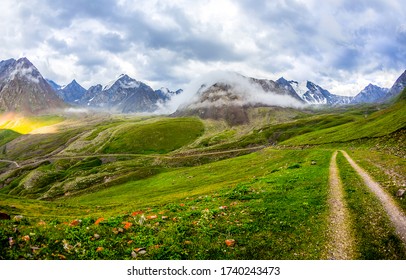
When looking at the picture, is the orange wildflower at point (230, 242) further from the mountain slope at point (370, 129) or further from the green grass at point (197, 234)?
the mountain slope at point (370, 129)

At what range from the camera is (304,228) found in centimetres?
1978

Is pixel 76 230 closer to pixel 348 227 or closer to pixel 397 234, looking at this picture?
pixel 348 227

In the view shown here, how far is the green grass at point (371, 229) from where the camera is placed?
643 inches

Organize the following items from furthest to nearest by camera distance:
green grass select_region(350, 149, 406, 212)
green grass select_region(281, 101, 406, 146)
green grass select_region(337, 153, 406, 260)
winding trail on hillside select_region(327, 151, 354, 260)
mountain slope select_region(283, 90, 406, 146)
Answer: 1. green grass select_region(281, 101, 406, 146)
2. mountain slope select_region(283, 90, 406, 146)
3. green grass select_region(350, 149, 406, 212)
4. winding trail on hillside select_region(327, 151, 354, 260)
5. green grass select_region(337, 153, 406, 260)

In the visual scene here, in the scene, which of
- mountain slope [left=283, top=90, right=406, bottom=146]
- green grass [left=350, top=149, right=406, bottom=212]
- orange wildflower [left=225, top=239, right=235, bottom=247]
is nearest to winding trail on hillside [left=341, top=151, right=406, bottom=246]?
green grass [left=350, top=149, right=406, bottom=212]

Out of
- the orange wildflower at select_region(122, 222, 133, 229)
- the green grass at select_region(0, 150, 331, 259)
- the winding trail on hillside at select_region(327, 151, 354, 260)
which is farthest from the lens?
the orange wildflower at select_region(122, 222, 133, 229)

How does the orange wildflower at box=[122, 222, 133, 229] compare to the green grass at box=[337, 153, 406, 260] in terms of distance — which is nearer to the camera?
the green grass at box=[337, 153, 406, 260]

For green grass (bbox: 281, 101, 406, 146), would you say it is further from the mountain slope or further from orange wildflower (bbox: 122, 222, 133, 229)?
orange wildflower (bbox: 122, 222, 133, 229)

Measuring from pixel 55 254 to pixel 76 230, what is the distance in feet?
11.0

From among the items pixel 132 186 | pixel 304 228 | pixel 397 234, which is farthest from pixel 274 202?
pixel 132 186

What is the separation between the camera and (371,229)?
19.2 meters

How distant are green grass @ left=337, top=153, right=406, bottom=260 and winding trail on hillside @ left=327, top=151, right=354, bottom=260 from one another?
0.44m

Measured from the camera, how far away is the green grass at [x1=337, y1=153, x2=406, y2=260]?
643 inches

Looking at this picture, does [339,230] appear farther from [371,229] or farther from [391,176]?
[391,176]
